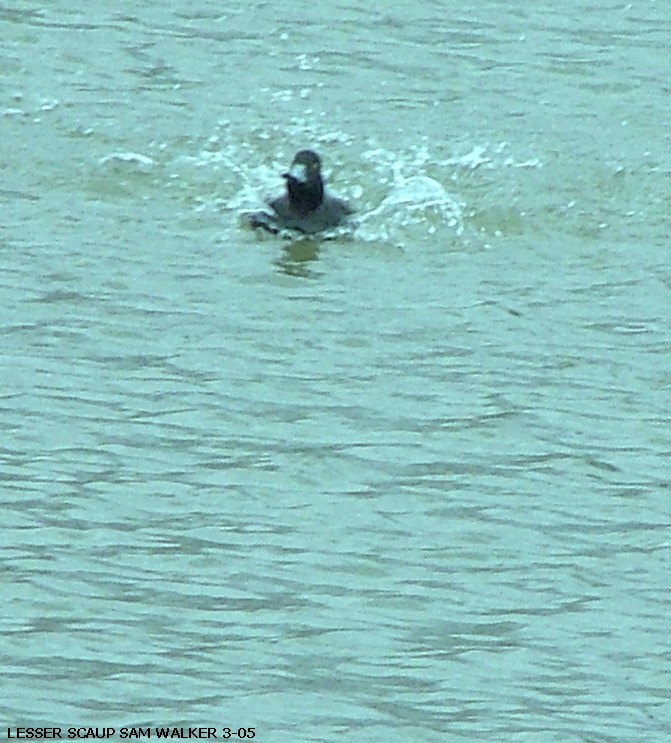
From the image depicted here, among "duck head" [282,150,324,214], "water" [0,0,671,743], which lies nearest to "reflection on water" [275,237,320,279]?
"water" [0,0,671,743]

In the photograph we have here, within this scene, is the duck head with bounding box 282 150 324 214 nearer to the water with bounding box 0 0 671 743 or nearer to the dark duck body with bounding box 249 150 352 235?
the dark duck body with bounding box 249 150 352 235

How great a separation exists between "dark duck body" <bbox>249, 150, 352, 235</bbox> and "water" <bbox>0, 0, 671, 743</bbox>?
13 centimetres

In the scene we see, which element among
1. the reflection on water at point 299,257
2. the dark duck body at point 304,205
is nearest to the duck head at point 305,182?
the dark duck body at point 304,205

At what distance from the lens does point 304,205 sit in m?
11.3

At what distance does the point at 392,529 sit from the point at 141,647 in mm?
1151

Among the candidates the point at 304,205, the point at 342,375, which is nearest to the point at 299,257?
the point at 304,205

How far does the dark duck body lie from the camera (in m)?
11.2

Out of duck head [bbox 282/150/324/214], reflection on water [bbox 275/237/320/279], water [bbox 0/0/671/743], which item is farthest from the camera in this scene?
duck head [bbox 282/150/324/214]

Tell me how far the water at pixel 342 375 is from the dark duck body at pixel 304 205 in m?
0.13

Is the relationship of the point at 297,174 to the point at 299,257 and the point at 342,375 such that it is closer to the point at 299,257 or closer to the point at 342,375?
the point at 299,257

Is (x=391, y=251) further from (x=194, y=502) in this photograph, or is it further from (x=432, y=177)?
(x=194, y=502)

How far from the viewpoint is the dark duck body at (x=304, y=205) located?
36.6ft

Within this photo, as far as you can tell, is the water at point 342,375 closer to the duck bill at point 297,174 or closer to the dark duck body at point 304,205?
the dark duck body at point 304,205

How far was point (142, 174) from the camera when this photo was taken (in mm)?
11773
